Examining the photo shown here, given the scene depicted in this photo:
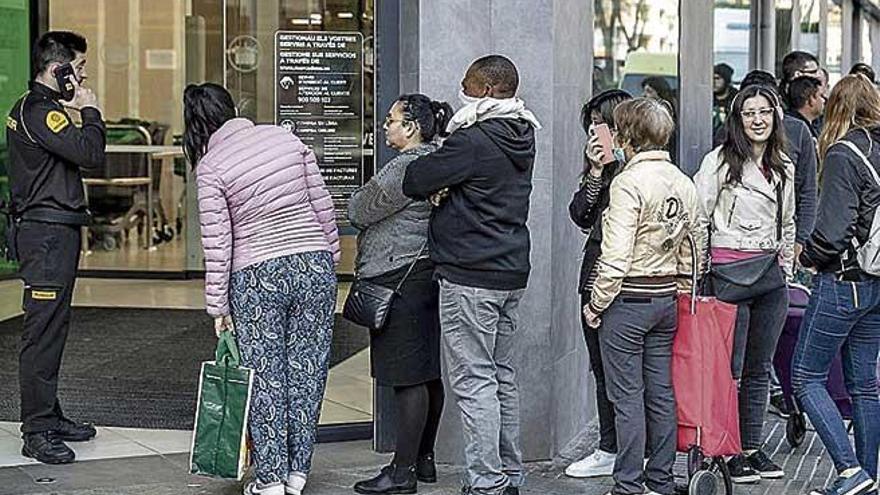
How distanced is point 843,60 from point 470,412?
2103 cm

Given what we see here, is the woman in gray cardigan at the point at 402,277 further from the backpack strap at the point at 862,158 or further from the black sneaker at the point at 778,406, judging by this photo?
the black sneaker at the point at 778,406

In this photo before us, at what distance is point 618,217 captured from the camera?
21.1 feet

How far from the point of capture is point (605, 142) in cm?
684

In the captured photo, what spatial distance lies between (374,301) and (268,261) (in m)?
0.55

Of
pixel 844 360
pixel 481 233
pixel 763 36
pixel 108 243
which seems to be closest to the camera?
pixel 481 233

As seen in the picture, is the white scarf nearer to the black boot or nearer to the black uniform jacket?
the black boot

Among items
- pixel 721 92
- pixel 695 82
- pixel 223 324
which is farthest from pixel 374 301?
pixel 721 92

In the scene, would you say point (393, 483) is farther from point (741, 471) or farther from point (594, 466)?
point (741, 471)

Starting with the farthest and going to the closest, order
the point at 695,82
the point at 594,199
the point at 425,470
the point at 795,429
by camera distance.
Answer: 1. the point at 695,82
2. the point at 795,429
3. the point at 425,470
4. the point at 594,199

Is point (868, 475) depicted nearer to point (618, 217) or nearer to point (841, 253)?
point (841, 253)

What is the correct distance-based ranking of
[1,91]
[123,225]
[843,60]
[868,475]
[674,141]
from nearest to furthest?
[868,475] → [674,141] → [1,91] → [123,225] → [843,60]

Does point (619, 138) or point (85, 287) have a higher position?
point (619, 138)

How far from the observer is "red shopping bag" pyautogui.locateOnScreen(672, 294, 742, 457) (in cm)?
658

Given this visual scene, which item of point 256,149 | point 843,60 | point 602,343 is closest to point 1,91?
point 256,149
